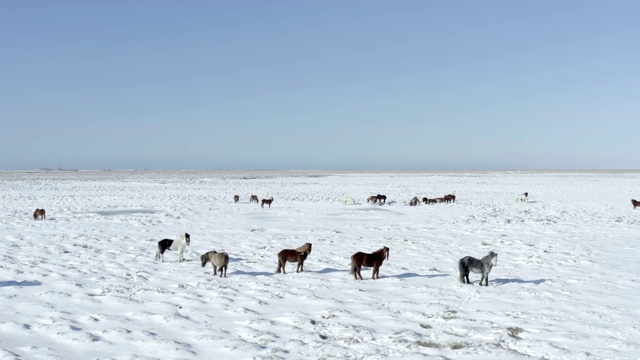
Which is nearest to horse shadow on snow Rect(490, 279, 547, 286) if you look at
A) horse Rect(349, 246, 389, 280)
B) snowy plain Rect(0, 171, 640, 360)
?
snowy plain Rect(0, 171, 640, 360)

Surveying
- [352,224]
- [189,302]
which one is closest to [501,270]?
[189,302]

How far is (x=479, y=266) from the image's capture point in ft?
33.6

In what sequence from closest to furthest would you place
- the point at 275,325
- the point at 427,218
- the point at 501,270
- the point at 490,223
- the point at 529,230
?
1. the point at 275,325
2. the point at 501,270
3. the point at 529,230
4. the point at 490,223
5. the point at 427,218

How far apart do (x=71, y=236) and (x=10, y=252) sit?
335cm

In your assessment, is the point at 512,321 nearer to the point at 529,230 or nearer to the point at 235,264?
the point at 235,264

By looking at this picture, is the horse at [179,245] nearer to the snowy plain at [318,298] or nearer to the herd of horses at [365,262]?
the snowy plain at [318,298]

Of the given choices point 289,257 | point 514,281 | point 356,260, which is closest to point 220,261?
point 289,257

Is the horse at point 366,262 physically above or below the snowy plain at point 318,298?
above

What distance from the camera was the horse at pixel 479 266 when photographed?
33.2 ft

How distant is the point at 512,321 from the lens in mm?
7848

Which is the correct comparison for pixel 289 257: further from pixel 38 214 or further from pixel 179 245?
pixel 38 214

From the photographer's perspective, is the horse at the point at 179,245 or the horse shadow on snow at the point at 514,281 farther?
the horse at the point at 179,245

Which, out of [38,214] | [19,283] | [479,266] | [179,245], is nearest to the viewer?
[19,283]

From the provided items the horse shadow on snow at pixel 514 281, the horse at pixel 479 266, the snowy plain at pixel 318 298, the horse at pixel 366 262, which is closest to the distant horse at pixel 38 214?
the snowy plain at pixel 318 298
